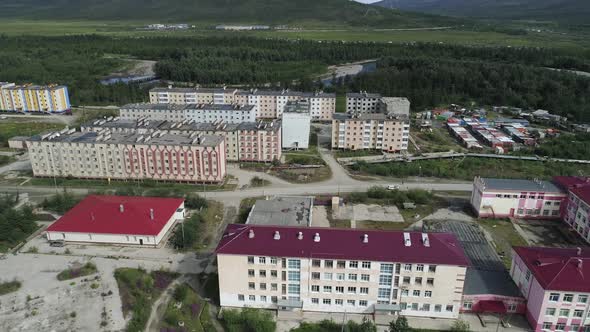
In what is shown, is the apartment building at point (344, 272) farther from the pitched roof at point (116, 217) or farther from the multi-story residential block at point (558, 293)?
the pitched roof at point (116, 217)

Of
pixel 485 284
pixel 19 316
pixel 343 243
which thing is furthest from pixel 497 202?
pixel 19 316

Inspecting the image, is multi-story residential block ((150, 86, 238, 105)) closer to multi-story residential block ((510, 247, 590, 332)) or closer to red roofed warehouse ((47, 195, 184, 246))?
red roofed warehouse ((47, 195, 184, 246))

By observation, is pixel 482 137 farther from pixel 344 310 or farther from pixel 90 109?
pixel 90 109

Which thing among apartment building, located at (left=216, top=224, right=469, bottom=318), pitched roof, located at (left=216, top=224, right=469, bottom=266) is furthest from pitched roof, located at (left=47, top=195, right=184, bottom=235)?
apartment building, located at (left=216, top=224, right=469, bottom=318)

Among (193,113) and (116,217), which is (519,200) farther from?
(193,113)

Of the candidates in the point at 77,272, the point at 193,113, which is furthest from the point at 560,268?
the point at 193,113

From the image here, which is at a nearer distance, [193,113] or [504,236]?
[504,236]
